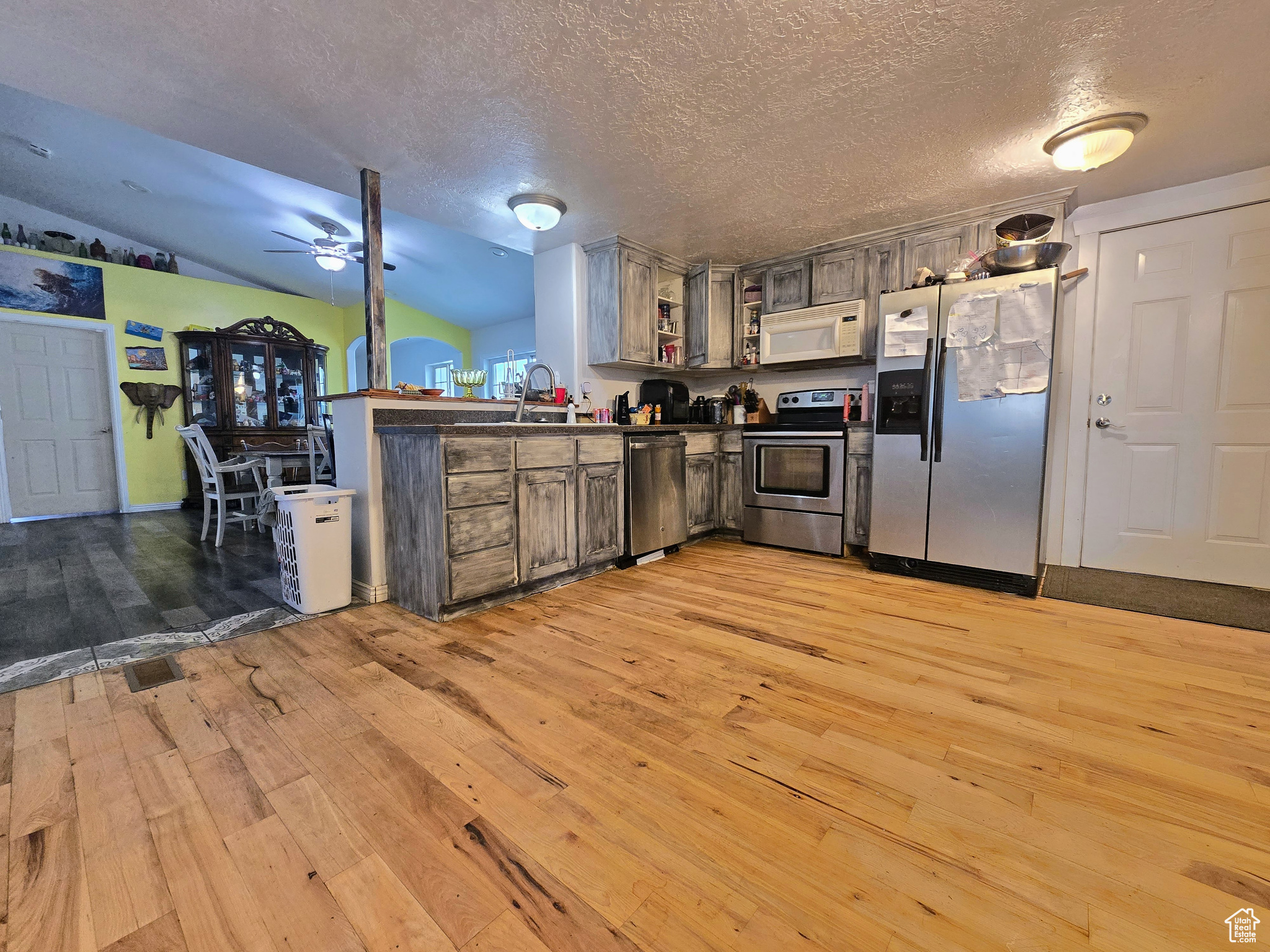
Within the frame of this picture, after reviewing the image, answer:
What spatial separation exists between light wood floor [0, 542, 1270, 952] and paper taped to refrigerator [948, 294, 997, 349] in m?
1.60

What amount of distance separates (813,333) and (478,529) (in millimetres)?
2852

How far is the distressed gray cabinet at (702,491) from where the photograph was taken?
154 inches

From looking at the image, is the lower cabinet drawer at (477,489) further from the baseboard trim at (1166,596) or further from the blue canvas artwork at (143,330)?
the blue canvas artwork at (143,330)

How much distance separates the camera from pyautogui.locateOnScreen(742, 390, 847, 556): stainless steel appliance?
3521 mm

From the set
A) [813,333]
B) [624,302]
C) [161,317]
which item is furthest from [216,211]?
[813,333]

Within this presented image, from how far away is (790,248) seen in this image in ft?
13.1

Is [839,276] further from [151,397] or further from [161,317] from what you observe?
[161,317]

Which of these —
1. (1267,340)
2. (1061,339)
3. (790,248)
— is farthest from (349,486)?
(1267,340)

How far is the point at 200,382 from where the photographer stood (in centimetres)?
624

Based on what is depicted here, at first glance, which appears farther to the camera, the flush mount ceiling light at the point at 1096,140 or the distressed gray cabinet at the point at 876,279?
the distressed gray cabinet at the point at 876,279

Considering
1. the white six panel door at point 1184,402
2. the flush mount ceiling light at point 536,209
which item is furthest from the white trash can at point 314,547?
the white six panel door at point 1184,402

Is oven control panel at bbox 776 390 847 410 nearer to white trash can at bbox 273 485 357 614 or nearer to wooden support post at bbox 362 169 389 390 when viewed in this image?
wooden support post at bbox 362 169 389 390

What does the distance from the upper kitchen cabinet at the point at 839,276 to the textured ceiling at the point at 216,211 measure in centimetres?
340

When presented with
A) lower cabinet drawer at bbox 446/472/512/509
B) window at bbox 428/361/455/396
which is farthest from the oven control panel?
window at bbox 428/361/455/396
